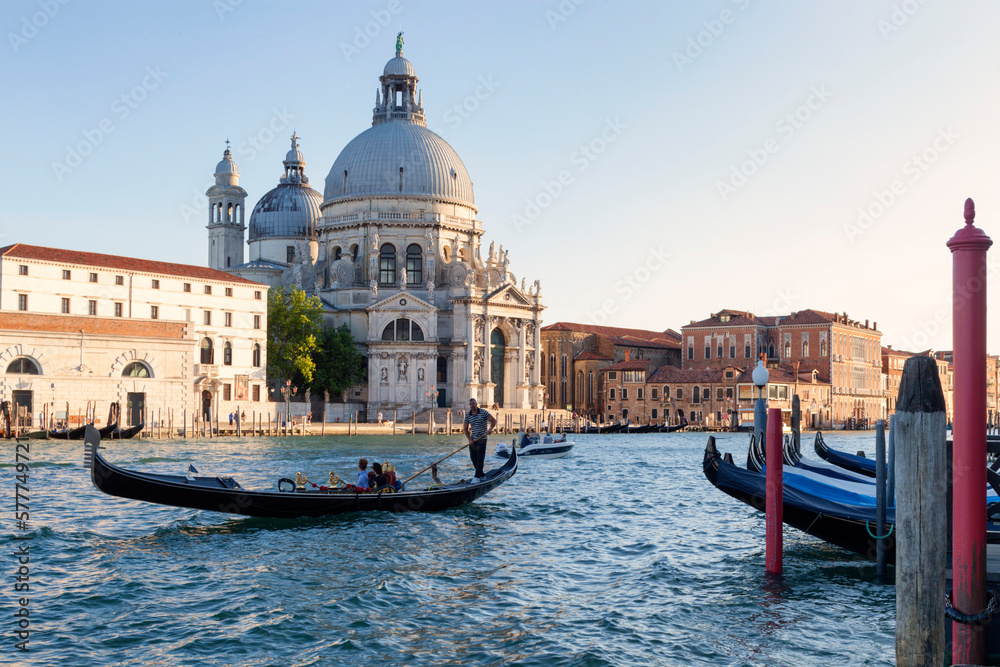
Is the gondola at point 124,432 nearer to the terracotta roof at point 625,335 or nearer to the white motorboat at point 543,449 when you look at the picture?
the white motorboat at point 543,449

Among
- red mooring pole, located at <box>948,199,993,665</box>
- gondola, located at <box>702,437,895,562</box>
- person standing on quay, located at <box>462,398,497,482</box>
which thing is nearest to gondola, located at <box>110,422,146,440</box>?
person standing on quay, located at <box>462,398,497,482</box>

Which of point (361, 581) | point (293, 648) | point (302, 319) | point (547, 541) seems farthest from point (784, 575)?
point (302, 319)

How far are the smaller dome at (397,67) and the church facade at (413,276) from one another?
0.07 metres

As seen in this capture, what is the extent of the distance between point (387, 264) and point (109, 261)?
1749 cm

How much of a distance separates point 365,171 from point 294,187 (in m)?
10.2

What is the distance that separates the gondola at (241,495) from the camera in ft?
36.1

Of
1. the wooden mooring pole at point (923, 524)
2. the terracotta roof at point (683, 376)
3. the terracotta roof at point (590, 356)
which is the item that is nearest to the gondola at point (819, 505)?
the wooden mooring pole at point (923, 524)

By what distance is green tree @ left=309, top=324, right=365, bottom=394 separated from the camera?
45562mm

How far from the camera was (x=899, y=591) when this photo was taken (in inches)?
214

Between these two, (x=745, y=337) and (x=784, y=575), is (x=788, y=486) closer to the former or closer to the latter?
(x=784, y=575)

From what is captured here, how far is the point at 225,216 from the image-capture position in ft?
196

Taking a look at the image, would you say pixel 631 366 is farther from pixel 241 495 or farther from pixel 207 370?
pixel 241 495

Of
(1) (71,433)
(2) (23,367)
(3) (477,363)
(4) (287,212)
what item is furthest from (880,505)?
(4) (287,212)

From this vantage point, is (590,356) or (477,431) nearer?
(477,431)
